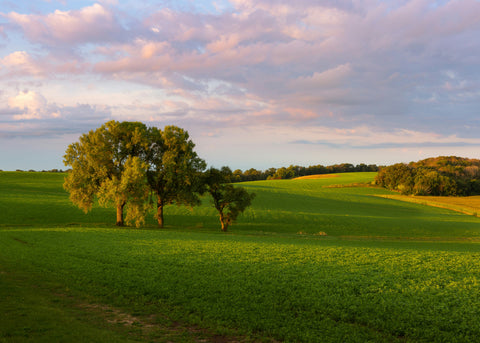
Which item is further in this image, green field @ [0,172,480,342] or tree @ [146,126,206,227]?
tree @ [146,126,206,227]

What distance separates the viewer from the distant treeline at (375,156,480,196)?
98750 millimetres

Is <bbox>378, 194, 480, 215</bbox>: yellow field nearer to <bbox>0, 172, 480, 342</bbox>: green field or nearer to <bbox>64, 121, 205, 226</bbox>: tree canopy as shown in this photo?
<bbox>0, 172, 480, 342</bbox>: green field

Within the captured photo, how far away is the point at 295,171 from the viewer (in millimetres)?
172750

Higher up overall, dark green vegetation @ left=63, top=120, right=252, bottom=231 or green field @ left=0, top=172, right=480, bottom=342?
dark green vegetation @ left=63, top=120, right=252, bottom=231

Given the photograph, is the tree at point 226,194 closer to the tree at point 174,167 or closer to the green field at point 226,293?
the tree at point 174,167

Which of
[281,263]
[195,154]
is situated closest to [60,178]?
[195,154]

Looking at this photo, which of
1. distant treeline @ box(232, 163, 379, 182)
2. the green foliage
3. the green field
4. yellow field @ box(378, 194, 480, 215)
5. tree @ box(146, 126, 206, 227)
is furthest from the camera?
Answer: distant treeline @ box(232, 163, 379, 182)

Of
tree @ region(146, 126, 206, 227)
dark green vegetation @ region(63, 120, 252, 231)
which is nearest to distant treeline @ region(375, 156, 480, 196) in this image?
dark green vegetation @ region(63, 120, 252, 231)

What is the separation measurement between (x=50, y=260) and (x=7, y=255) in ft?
11.6

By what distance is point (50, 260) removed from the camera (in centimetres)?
1794

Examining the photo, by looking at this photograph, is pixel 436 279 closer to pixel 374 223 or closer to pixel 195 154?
pixel 195 154

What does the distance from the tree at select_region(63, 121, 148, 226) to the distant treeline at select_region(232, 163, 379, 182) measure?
11231 cm

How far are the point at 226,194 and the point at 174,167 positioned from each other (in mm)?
7990

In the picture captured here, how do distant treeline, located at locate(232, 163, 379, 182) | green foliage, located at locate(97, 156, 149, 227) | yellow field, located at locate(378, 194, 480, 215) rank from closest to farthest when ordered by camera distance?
green foliage, located at locate(97, 156, 149, 227), yellow field, located at locate(378, 194, 480, 215), distant treeline, located at locate(232, 163, 379, 182)
